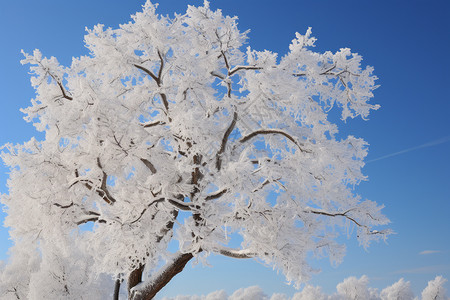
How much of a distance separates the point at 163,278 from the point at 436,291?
40.1 meters

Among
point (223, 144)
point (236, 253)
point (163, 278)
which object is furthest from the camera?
point (163, 278)

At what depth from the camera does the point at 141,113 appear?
10.2 m

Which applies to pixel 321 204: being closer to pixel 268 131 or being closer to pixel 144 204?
pixel 268 131

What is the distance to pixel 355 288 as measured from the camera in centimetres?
4450

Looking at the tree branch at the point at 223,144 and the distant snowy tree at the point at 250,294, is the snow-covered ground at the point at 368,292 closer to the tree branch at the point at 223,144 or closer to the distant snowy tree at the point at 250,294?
the distant snowy tree at the point at 250,294

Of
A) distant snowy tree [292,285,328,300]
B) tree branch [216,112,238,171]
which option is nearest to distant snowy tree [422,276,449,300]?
distant snowy tree [292,285,328,300]

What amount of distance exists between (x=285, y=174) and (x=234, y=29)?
4.08 meters

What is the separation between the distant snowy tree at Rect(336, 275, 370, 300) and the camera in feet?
144

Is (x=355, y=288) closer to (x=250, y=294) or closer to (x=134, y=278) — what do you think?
(x=250, y=294)

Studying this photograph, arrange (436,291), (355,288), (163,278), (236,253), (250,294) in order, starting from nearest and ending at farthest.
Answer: (236,253) → (163,278) → (436,291) → (355,288) → (250,294)

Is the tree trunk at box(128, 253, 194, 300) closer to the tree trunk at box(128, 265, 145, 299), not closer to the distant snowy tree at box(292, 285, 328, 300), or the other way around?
the tree trunk at box(128, 265, 145, 299)

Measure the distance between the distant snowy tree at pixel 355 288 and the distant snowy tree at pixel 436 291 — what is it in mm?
5739

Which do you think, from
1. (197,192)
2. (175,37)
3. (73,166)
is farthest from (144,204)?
(175,37)

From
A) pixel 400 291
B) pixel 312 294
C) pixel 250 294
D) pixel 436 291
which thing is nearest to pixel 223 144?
pixel 436 291
